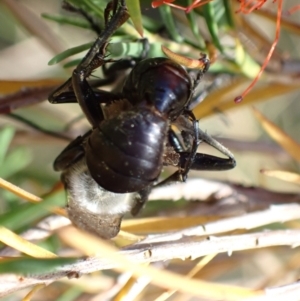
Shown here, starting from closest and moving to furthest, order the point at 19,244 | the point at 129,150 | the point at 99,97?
the point at 19,244 < the point at 129,150 < the point at 99,97

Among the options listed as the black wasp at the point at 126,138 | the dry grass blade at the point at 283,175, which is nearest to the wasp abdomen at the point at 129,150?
the black wasp at the point at 126,138

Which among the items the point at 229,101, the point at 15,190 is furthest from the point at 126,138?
the point at 229,101

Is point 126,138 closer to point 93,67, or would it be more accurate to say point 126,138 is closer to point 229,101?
point 93,67

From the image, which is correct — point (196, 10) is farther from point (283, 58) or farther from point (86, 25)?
point (283, 58)

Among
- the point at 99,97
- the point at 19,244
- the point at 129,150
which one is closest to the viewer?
the point at 19,244

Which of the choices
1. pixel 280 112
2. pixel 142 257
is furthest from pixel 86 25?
pixel 280 112

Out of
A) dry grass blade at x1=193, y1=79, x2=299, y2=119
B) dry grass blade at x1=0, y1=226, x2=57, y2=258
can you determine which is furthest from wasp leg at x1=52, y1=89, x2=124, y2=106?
dry grass blade at x1=0, y1=226, x2=57, y2=258

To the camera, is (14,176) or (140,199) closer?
(140,199)

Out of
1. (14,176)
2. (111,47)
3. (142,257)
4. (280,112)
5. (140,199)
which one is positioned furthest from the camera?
(280,112)
